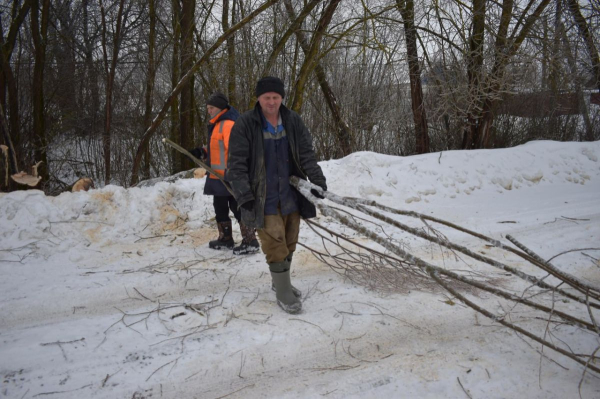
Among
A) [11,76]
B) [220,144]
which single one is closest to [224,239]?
[220,144]

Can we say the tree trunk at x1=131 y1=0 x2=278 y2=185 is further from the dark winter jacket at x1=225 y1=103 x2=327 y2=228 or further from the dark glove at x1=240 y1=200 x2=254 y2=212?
the dark glove at x1=240 y1=200 x2=254 y2=212

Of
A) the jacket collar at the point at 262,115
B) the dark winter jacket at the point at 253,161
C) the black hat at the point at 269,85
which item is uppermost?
the black hat at the point at 269,85

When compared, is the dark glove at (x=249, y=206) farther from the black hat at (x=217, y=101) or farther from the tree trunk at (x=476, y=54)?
the tree trunk at (x=476, y=54)

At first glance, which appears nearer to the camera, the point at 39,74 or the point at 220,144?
the point at 220,144

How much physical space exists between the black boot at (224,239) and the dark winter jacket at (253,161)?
1.66m

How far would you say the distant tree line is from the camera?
775cm

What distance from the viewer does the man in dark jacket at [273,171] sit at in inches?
115

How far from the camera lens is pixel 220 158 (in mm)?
4301

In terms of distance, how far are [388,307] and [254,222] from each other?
133cm

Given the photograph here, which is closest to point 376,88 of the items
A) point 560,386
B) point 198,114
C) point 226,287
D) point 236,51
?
point 236,51

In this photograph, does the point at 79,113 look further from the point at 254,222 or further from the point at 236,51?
the point at 254,222

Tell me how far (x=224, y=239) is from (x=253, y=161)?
6.10ft

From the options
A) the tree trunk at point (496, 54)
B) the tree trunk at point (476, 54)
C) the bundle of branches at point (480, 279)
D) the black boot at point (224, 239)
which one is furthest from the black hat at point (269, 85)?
the tree trunk at point (476, 54)

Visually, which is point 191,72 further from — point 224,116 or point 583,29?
point 583,29
